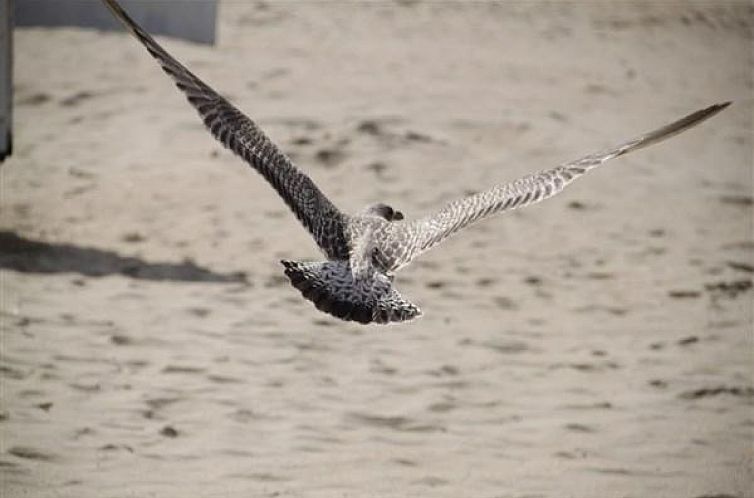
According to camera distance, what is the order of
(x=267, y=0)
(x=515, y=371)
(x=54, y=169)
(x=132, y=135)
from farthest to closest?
(x=267, y=0) → (x=132, y=135) → (x=54, y=169) → (x=515, y=371)

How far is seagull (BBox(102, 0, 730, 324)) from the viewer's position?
579 centimetres

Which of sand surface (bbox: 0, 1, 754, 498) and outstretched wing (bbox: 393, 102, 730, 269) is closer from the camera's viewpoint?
outstretched wing (bbox: 393, 102, 730, 269)

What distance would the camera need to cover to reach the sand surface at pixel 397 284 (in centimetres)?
663

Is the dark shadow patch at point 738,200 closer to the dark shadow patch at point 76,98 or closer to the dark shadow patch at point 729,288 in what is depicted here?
the dark shadow patch at point 729,288

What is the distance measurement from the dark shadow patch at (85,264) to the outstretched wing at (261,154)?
267cm

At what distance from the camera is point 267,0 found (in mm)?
18656

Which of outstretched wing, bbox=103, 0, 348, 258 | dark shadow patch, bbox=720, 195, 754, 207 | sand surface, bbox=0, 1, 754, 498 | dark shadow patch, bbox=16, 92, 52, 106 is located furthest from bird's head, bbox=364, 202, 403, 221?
dark shadow patch, bbox=16, 92, 52, 106

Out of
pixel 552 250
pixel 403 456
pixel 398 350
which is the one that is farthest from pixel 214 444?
pixel 552 250

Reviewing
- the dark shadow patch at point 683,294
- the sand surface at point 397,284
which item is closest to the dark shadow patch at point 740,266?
the sand surface at point 397,284

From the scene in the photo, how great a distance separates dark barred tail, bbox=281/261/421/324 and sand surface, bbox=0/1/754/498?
0.95 meters

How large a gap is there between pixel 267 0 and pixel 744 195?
8549 mm

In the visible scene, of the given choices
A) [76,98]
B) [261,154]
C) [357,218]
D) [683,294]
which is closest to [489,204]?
[357,218]

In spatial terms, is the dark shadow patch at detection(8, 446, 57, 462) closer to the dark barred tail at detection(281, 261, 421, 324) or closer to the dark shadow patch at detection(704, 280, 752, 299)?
the dark barred tail at detection(281, 261, 421, 324)

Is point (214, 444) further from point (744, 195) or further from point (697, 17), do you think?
point (697, 17)
